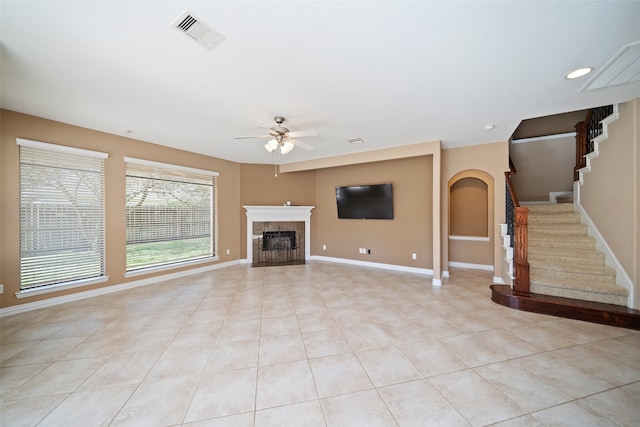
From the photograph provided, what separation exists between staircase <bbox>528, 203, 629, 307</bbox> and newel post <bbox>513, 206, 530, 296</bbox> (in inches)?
6.9

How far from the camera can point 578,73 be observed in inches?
A: 85.6

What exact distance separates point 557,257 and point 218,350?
16.0ft

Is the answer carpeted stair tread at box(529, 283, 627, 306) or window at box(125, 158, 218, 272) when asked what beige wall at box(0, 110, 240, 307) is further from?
carpeted stair tread at box(529, 283, 627, 306)

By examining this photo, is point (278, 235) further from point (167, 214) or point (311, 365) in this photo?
point (311, 365)

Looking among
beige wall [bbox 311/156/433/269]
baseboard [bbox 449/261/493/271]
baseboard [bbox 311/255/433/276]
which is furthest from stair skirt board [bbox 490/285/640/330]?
baseboard [bbox 449/261/493/271]

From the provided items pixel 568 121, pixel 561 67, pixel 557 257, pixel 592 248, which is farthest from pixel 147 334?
pixel 568 121

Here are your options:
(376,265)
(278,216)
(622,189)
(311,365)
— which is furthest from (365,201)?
(311,365)

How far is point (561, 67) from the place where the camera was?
2.08m

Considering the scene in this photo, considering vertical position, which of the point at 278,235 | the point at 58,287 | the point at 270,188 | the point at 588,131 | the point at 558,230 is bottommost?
the point at 58,287

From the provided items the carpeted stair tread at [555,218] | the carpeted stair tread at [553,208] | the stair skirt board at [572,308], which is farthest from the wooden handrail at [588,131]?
the stair skirt board at [572,308]

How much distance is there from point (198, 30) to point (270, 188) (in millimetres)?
4587

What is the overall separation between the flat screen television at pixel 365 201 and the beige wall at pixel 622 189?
3129mm

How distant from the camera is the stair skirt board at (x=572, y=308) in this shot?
2646 mm

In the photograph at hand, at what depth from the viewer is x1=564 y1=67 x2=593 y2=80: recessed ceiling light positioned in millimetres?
2115
